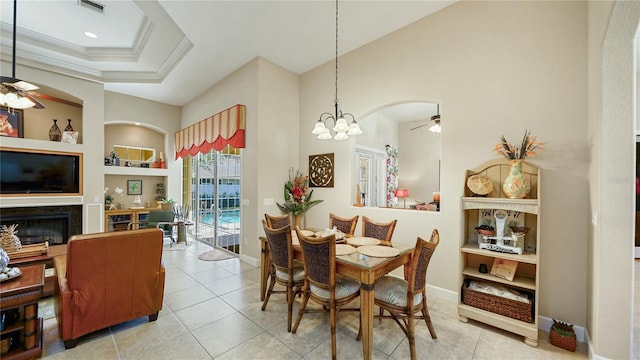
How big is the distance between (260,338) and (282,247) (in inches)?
33.0

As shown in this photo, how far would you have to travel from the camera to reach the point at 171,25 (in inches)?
145

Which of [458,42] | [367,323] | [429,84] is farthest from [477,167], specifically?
[367,323]

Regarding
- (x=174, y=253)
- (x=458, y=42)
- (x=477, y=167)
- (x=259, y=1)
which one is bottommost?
(x=174, y=253)

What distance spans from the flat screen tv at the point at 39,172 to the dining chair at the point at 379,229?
19.0 feet

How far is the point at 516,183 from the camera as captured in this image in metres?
2.34

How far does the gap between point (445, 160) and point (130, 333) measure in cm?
388

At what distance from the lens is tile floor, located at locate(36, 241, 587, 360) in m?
2.07

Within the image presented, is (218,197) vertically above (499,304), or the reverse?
(218,197)

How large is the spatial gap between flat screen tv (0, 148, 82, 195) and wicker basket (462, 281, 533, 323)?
6934 millimetres

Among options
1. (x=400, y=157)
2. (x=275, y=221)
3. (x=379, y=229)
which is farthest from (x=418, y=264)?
(x=400, y=157)

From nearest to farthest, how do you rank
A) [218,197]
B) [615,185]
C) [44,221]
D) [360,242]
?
1. [615,185]
2. [360,242]
3. [44,221]
4. [218,197]

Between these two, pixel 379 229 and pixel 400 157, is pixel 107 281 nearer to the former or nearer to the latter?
pixel 379 229

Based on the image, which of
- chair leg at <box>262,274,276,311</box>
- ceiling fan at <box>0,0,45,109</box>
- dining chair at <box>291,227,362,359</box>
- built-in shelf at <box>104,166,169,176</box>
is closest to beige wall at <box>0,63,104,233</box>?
built-in shelf at <box>104,166,169,176</box>

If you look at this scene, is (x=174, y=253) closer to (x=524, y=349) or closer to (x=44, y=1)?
(x=44, y=1)
